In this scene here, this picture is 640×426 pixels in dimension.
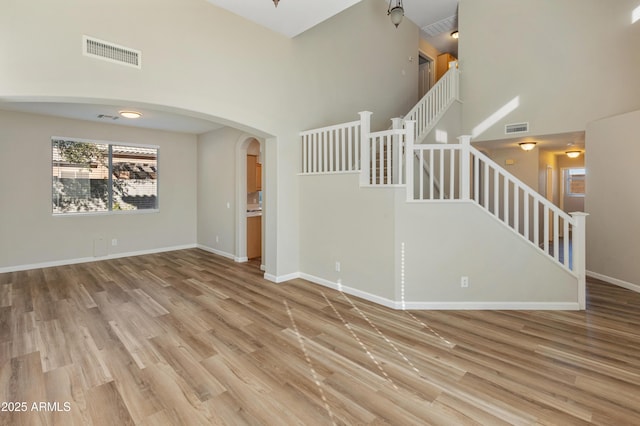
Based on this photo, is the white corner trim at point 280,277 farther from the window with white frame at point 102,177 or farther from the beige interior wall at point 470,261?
the window with white frame at point 102,177

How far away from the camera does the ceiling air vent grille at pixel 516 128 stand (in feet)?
19.7

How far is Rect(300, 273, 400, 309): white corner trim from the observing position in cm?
384

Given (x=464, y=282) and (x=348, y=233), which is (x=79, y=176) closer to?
(x=348, y=233)

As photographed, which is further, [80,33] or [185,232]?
[185,232]

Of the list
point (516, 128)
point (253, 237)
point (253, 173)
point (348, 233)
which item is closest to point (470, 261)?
point (348, 233)

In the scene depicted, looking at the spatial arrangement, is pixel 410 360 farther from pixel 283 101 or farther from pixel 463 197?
pixel 283 101

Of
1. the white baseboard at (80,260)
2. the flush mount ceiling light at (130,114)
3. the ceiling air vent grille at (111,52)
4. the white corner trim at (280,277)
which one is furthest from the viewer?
the white baseboard at (80,260)

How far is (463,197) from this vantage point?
12.1 ft

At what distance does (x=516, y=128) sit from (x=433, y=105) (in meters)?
1.65

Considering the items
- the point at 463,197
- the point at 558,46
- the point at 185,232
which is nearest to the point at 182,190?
the point at 185,232

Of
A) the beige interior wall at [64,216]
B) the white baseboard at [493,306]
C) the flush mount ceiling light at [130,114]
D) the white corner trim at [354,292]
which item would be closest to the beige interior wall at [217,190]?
the beige interior wall at [64,216]

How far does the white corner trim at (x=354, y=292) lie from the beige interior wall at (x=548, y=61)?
4573mm

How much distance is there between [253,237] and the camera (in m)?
6.46

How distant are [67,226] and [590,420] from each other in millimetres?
7622
